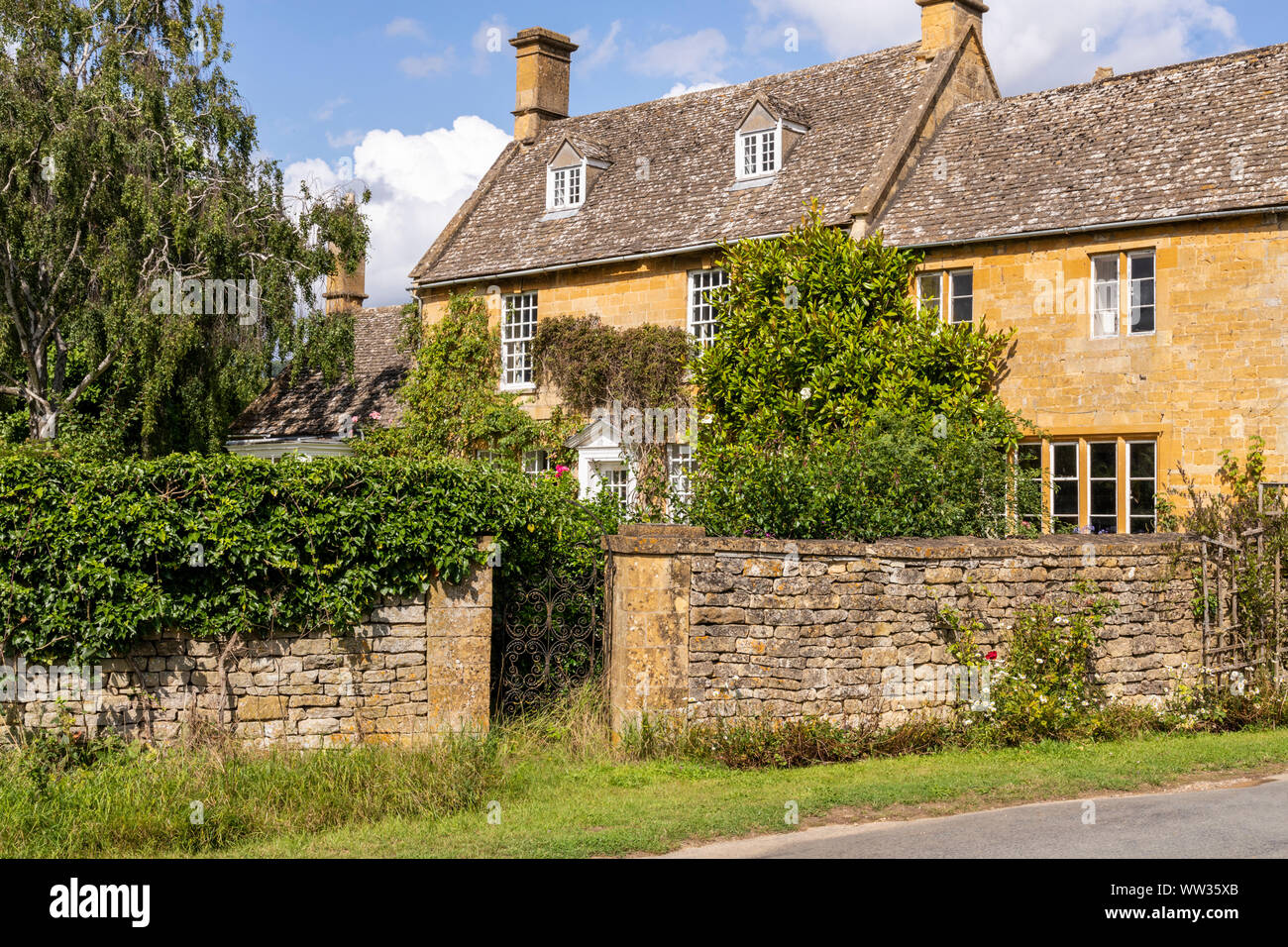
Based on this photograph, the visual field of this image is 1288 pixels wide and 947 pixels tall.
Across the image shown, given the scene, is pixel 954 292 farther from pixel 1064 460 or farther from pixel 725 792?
pixel 725 792

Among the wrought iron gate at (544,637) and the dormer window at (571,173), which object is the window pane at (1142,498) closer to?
the wrought iron gate at (544,637)

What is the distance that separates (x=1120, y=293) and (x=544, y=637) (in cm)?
1142

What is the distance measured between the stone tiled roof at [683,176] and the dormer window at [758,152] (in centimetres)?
36

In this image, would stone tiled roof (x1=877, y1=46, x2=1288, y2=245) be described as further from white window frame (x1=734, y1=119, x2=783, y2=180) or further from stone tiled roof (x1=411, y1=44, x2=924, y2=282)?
white window frame (x1=734, y1=119, x2=783, y2=180)

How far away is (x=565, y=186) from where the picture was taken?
26.5m

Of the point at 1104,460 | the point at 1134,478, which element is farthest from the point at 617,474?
the point at 1134,478

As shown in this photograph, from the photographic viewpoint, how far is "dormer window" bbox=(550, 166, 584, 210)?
26359mm

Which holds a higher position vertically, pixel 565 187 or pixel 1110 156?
pixel 565 187

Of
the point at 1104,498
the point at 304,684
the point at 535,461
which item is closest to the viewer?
the point at 304,684

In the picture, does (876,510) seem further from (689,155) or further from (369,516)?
(689,155)

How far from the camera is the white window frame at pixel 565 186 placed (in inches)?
1035

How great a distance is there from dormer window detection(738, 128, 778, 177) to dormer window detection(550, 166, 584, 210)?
13.0ft
